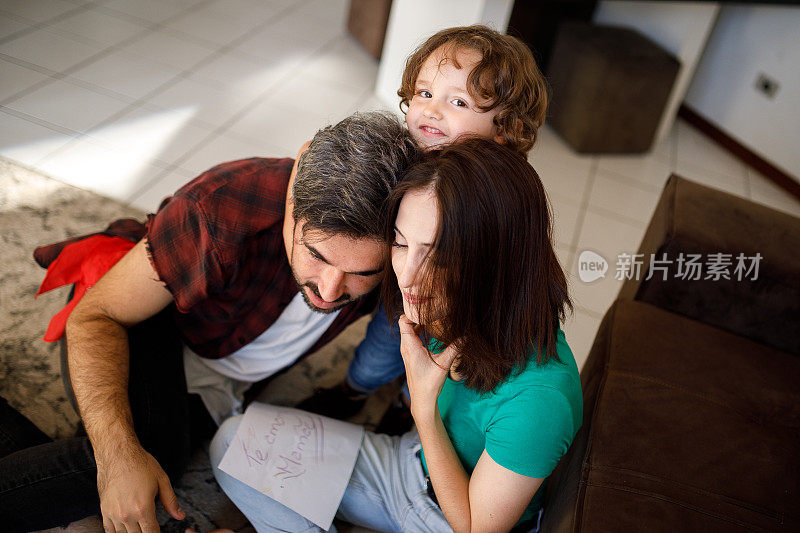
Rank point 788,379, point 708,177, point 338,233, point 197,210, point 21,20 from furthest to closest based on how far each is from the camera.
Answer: point 708,177, point 21,20, point 788,379, point 197,210, point 338,233

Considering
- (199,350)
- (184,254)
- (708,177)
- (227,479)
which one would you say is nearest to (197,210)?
(184,254)

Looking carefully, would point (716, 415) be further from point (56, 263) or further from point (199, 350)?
point (56, 263)

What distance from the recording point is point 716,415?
1251 mm

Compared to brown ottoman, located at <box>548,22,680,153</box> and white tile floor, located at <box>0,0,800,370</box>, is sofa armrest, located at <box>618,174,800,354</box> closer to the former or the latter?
white tile floor, located at <box>0,0,800,370</box>

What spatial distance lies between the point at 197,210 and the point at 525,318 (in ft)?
2.14

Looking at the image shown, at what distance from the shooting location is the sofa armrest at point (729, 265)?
1.47 metres

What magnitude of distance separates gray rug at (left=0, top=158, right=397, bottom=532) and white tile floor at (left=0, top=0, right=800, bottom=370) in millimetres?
141

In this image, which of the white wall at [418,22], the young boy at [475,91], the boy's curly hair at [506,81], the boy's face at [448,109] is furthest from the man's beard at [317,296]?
the white wall at [418,22]

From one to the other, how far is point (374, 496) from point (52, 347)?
3.40 ft

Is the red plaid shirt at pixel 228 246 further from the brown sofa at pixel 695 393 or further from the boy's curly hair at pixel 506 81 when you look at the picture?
the brown sofa at pixel 695 393

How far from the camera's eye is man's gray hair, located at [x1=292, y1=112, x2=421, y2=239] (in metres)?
1.03

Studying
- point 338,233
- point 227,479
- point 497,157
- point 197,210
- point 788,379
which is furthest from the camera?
point 788,379

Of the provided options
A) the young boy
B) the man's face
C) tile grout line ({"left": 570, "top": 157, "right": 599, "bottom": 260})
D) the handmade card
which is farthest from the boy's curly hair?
tile grout line ({"left": 570, "top": 157, "right": 599, "bottom": 260})

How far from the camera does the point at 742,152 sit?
356 centimetres
